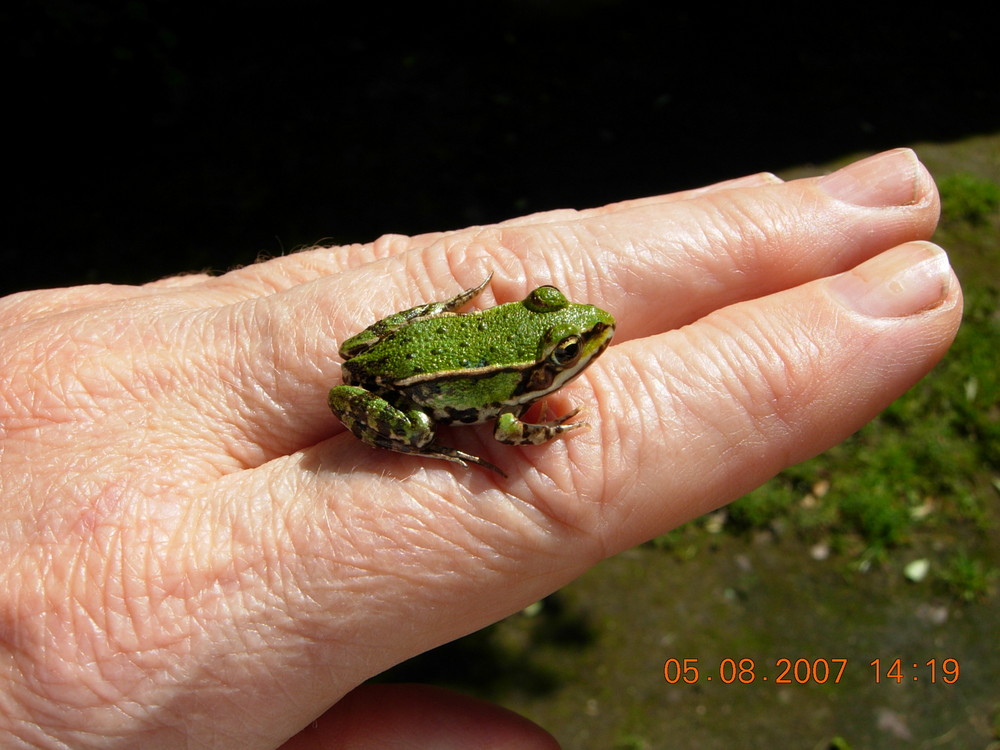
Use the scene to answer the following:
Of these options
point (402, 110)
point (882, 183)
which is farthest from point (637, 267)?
point (402, 110)

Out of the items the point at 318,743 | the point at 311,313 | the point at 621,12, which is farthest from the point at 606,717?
the point at 621,12

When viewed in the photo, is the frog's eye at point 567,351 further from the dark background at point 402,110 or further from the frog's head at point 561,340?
the dark background at point 402,110

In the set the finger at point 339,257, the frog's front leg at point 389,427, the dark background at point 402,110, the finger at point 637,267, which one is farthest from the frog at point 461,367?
the dark background at point 402,110

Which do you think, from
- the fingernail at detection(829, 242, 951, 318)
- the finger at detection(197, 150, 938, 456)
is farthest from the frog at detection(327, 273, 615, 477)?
the fingernail at detection(829, 242, 951, 318)

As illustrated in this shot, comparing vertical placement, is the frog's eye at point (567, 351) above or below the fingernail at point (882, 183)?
below

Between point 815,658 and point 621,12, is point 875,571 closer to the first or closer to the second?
point 815,658

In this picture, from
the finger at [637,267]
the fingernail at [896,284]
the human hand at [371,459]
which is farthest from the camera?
the finger at [637,267]
